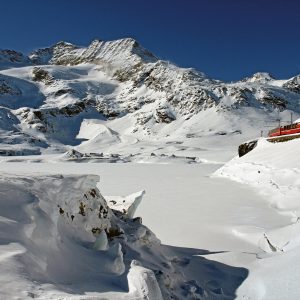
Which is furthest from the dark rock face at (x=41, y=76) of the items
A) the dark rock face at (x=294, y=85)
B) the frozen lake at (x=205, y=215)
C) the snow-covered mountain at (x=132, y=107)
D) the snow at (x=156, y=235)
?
the frozen lake at (x=205, y=215)

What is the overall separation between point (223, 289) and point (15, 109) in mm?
144464

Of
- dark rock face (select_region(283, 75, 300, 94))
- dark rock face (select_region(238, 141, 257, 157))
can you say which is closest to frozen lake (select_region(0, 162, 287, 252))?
dark rock face (select_region(238, 141, 257, 157))

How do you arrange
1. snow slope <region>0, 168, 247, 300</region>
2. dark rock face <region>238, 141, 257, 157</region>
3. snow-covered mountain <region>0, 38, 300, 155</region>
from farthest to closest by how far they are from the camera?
1. snow-covered mountain <region>0, 38, 300, 155</region>
2. dark rock face <region>238, 141, 257, 157</region>
3. snow slope <region>0, 168, 247, 300</region>

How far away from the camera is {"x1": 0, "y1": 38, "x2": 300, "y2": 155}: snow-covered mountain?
115 metres

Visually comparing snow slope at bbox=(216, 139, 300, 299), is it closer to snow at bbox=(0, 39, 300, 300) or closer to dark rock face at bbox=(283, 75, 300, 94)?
snow at bbox=(0, 39, 300, 300)

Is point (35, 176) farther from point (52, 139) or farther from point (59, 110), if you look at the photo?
point (59, 110)

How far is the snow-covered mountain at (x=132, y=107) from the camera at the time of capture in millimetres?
115312

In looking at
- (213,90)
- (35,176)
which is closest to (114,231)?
(35,176)

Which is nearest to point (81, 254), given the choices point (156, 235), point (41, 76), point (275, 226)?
point (156, 235)

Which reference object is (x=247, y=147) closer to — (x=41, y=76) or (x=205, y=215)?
(x=205, y=215)

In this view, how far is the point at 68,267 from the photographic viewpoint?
445cm

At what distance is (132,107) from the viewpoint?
491ft

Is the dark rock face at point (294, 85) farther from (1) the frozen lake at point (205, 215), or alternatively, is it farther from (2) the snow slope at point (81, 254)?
(2) the snow slope at point (81, 254)

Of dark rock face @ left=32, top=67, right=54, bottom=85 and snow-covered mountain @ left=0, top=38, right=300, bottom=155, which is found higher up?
dark rock face @ left=32, top=67, right=54, bottom=85
